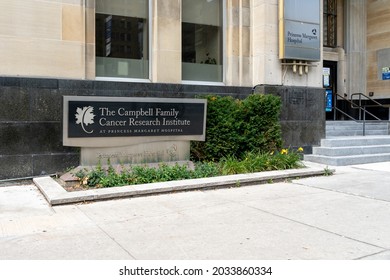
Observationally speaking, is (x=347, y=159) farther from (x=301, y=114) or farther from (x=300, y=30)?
(x=300, y=30)

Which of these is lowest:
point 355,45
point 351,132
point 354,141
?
point 354,141

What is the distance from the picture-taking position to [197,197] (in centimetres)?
722

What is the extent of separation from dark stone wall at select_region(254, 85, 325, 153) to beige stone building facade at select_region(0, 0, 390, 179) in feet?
0.09

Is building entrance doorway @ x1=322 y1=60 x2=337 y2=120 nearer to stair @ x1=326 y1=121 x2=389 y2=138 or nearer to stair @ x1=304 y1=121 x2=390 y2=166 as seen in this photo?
stair @ x1=326 y1=121 x2=389 y2=138

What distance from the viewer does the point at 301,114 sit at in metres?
11.1

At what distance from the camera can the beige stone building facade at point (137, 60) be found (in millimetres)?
8242

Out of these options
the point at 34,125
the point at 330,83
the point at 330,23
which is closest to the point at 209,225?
the point at 34,125

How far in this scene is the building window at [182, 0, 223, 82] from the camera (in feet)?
33.9

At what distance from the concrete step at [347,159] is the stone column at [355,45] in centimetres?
600

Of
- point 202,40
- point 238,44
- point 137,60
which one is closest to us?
point 137,60

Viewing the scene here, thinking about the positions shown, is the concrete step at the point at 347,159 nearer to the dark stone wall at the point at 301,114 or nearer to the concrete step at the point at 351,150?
the concrete step at the point at 351,150

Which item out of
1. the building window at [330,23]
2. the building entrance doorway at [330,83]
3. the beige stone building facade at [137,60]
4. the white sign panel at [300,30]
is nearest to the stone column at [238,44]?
the beige stone building facade at [137,60]

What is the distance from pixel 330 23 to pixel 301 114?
7.23 metres

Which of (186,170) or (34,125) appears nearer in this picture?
(34,125)
